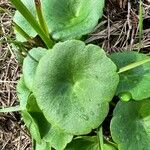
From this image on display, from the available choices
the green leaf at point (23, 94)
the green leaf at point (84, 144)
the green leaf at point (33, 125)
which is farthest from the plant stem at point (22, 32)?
the green leaf at point (84, 144)

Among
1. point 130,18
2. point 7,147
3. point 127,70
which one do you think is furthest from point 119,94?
point 7,147

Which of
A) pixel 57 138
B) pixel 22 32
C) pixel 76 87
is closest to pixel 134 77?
pixel 76 87

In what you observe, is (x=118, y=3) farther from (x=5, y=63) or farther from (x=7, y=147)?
(x=7, y=147)

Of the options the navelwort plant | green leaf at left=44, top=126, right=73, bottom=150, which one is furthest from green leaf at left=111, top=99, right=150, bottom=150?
green leaf at left=44, top=126, right=73, bottom=150

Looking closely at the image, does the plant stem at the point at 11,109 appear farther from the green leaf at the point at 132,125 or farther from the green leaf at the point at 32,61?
the green leaf at the point at 132,125

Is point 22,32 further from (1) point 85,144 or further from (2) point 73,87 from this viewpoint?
(1) point 85,144

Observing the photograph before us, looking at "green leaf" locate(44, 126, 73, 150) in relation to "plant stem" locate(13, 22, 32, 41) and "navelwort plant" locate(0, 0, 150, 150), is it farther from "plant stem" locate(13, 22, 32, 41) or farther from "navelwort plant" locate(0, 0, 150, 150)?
"plant stem" locate(13, 22, 32, 41)

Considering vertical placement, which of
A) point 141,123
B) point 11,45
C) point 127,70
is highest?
point 11,45
